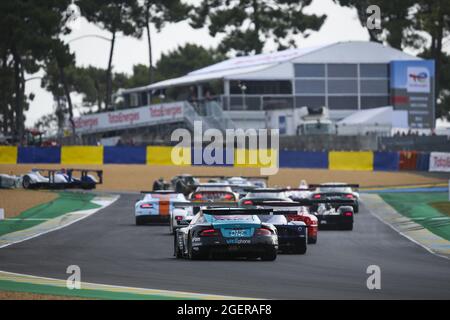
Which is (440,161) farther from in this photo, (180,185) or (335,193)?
(335,193)

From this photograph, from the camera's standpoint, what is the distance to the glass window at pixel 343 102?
278 ft

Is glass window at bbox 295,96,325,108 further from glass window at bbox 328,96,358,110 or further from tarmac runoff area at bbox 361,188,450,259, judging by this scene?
tarmac runoff area at bbox 361,188,450,259

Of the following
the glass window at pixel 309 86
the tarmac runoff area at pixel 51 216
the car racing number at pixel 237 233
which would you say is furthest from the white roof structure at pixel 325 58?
the car racing number at pixel 237 233

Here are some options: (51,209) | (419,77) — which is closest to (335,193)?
(51,209)

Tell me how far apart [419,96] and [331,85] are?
6.88m

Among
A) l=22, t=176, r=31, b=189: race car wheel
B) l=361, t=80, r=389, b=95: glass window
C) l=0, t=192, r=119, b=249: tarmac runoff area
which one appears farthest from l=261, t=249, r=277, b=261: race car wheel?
l=361, t=80, r=389, b=95: glass window

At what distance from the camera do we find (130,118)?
77.9 metres

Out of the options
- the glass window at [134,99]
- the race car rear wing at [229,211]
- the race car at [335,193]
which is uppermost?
the glass window at [134,99]
